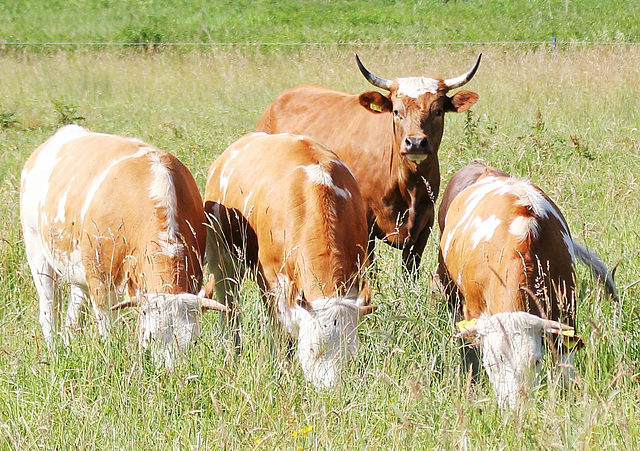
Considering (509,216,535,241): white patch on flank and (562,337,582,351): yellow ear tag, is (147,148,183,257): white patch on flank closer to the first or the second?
(509,216,535,241): white patch on flank

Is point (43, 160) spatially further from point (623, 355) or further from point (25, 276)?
point (623, 355)

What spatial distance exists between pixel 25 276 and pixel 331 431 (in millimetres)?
2956

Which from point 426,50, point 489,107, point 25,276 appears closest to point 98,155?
point 25,276

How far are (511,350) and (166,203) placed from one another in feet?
6.51

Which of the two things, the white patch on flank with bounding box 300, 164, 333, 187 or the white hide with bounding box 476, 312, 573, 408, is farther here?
the white patch on flank with bounding box 300, 164, 333, 187

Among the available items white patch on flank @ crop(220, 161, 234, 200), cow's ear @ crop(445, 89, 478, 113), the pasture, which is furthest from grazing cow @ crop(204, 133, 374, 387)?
cow's ear @ crop(445, 89, 478, 113)

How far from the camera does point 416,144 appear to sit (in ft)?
19.0

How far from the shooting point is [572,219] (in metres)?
6.60

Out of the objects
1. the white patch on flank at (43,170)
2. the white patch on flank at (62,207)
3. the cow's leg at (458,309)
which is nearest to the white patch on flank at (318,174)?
the cow's leg at (458,309)

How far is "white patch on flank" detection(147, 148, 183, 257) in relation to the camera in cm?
448

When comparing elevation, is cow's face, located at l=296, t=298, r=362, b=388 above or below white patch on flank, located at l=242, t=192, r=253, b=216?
below

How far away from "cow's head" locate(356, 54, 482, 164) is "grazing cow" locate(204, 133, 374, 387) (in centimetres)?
80

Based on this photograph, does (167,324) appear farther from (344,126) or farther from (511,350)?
(344,126)

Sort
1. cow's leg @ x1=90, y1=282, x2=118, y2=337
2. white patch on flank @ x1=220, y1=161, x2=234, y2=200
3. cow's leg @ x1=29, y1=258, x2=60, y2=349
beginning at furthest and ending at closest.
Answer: white patch on flank @ x1=220, y1=161, x2=234, y2=200 < cow's leg @ x1=29, y1=258, x2=60, y2=349 < cow's leg @ x1=90, y1=282, x2=118, y2=337
